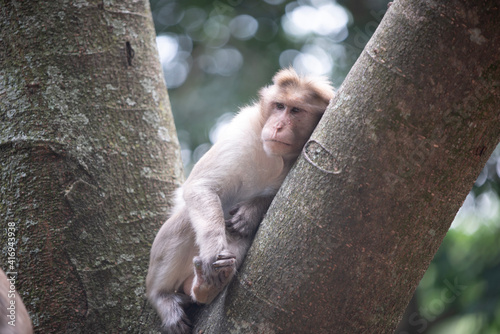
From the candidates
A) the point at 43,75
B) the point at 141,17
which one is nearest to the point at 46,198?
the point at 43,75

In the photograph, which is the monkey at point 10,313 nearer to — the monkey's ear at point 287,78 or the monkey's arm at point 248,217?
the monkey's arm at point 248,217

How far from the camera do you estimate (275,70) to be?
7375 millimetres

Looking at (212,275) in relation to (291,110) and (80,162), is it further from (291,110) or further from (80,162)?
(291,110)

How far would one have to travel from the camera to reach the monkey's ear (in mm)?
3605

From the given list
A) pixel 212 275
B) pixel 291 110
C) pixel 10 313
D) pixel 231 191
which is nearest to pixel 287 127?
pixel 291 110

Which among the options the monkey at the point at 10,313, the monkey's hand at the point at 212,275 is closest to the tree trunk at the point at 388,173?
the monkey's hand at the point at 212,275

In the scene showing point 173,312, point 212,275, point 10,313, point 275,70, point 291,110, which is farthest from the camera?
point 275,70

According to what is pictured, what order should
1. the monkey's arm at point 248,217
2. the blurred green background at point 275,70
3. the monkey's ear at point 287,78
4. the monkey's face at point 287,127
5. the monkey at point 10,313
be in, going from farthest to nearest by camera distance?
1. the blurred green background at point 275,70
2. the monkey's ear at point 287,78
3. the monkey's face at point 287,127
4. the monkey's arm at point 248,217
5. the monkey at point 10,313

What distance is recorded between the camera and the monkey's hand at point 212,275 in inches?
102

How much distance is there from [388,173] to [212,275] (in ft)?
3.88

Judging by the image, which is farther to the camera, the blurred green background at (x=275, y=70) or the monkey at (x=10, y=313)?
the blurred green background at (x=275, y=70)

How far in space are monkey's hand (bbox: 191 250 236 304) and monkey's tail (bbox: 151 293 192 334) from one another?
26 centimetres

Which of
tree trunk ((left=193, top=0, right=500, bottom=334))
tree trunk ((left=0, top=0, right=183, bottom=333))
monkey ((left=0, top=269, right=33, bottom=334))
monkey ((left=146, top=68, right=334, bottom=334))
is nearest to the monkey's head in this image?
monkey ((left=146, top=68, right=334, bottom=334))

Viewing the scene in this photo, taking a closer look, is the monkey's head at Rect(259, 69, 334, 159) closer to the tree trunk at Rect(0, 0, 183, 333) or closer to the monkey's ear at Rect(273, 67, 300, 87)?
the monkey's ear at Rect(273, 67, 300, 87)
